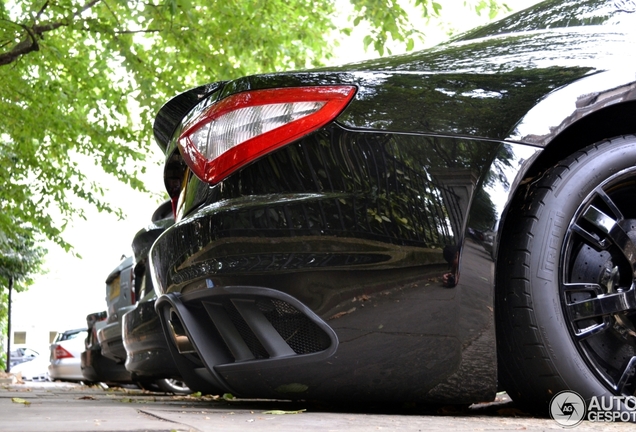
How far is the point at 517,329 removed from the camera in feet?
8.39

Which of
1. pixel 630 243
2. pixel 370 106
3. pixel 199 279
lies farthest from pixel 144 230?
pixel 630 243

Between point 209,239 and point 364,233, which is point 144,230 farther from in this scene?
point 364,233

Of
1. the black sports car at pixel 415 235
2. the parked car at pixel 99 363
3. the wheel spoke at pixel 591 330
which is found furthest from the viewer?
the parked car at pixel 99 363

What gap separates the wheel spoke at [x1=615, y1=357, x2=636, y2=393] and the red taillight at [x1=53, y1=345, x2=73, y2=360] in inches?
571

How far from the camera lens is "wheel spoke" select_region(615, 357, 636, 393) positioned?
8.62 ft

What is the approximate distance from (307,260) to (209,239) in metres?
0.35

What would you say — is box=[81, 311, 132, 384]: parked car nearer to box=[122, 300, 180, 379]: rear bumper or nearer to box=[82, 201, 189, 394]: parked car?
box=[82, 201, 189, 394]: parked car

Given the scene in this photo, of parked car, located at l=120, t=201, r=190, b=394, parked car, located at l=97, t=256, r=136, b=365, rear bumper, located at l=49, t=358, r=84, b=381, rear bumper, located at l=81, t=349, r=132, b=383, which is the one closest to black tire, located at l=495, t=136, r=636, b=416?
parked car, located at l=120, t=201, r=190, b=394

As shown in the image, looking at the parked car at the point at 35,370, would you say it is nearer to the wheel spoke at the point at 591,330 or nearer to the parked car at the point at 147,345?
the parked car at the point at 147,345

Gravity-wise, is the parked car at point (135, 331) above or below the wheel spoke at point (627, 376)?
above

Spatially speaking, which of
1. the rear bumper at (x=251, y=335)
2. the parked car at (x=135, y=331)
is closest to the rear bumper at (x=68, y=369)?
the parked car at (x=135, y=331)

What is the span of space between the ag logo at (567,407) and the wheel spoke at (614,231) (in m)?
0.47

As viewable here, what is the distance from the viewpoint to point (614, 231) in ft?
8.85

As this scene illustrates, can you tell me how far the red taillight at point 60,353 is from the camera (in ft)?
52.0
